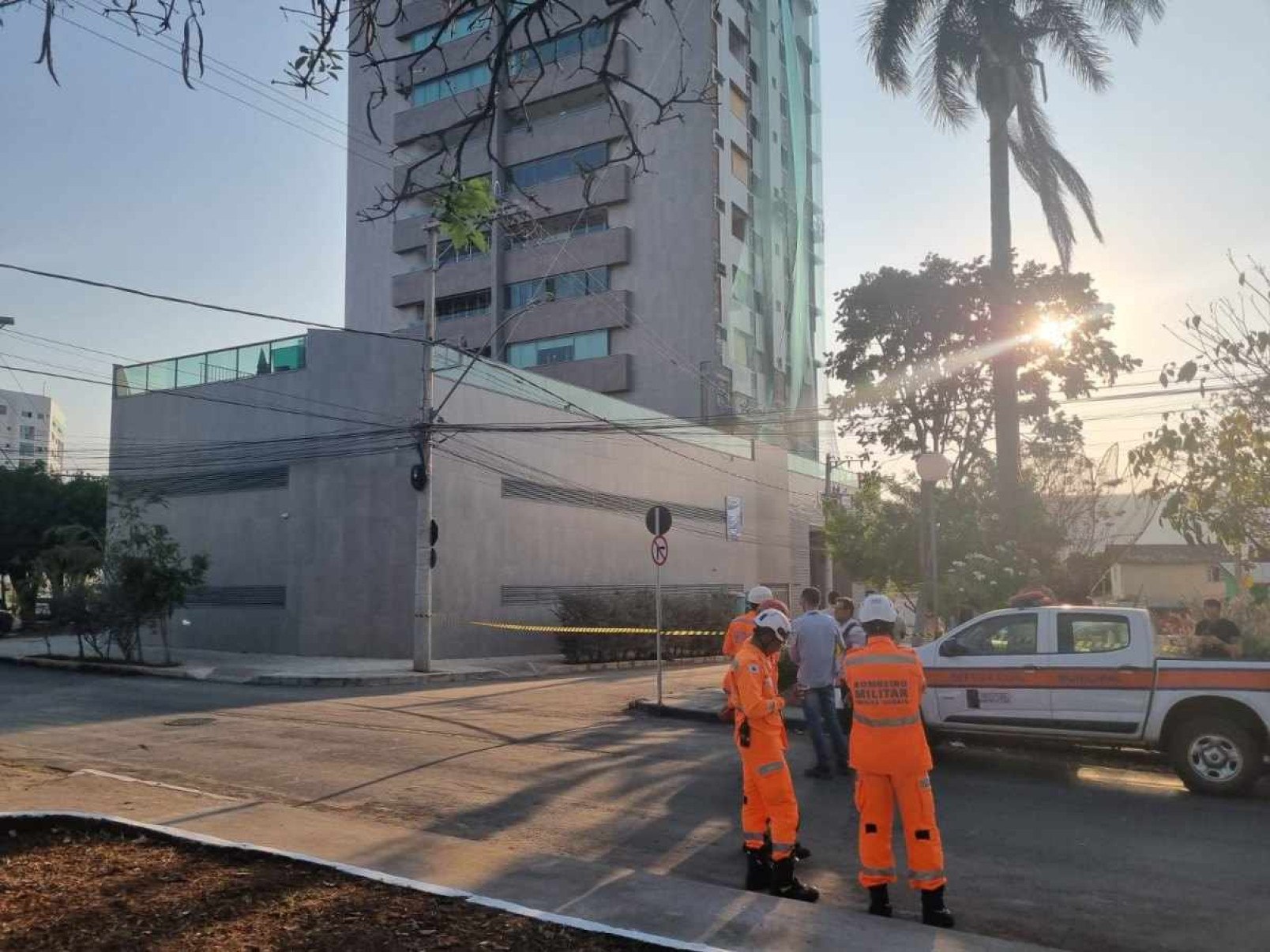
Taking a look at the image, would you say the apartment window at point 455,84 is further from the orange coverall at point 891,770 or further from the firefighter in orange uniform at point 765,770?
the orange coverall at point 891,770

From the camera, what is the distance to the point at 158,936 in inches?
184

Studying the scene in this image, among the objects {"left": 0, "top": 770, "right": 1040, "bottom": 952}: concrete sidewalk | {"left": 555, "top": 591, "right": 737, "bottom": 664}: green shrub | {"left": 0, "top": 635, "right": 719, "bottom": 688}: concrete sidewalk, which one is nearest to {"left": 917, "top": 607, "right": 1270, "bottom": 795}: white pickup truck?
{"left": 0, "top": 770, "right": 1040, "bottom": 952}: concrete sidewalk

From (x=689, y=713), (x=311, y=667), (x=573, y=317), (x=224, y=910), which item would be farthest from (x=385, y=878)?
(x=573, y=317)

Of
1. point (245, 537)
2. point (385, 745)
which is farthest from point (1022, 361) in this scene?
point (385, 745)

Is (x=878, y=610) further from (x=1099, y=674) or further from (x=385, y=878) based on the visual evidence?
(x=1099, y=674)

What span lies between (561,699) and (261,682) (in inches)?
272

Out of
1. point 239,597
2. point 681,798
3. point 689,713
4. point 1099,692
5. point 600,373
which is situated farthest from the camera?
point 600,373

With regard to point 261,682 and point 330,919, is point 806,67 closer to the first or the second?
point 261,682

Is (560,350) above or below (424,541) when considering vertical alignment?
above

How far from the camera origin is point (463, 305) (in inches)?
2047

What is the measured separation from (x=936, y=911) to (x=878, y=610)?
5.49ft

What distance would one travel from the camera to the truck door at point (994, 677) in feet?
34.2

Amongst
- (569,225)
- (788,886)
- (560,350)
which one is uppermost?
(569,225)

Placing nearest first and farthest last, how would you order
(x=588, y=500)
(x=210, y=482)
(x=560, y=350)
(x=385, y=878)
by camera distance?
(x=385, y=878) < (x=210, y=482) < (x=588, y=500) < (x=560, y=350)
